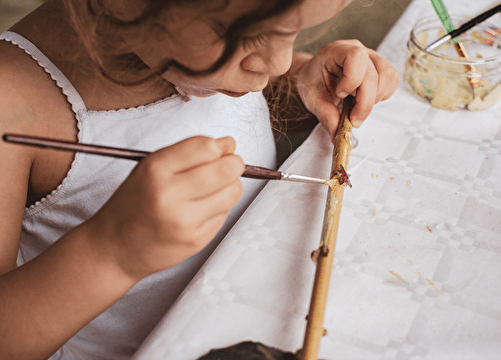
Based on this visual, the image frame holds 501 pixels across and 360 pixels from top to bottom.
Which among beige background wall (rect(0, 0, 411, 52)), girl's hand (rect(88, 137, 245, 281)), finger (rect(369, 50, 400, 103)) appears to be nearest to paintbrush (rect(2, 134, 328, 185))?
girl's hand (rect(88, 137, 245, 281))

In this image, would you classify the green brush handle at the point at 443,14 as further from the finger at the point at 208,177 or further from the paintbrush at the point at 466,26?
the finger at the point at 208,177

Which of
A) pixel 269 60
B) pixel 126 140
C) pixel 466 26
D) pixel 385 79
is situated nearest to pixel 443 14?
pixel 466 26

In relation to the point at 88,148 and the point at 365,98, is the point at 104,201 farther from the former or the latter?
the point at 365,98

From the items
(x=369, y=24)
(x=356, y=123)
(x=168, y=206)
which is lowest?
(x=369, y=24)

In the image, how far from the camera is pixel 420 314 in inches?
12.1

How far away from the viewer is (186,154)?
28cm

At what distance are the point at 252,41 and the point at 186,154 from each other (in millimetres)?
105

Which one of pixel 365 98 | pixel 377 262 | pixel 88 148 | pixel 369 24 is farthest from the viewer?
pixel 369 24

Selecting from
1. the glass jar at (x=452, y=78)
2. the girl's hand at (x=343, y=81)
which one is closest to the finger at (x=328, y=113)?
the girl's hand at (x=343, y=81)

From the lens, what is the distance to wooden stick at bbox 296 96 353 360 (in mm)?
277

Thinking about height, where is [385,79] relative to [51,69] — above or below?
below

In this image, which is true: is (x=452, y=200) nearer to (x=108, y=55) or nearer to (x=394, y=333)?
(x=394, y=333)

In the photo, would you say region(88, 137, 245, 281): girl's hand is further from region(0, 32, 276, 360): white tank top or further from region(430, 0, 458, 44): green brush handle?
region(430, 0, 458, 44): green brush handle

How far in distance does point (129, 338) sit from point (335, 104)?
394 mm
